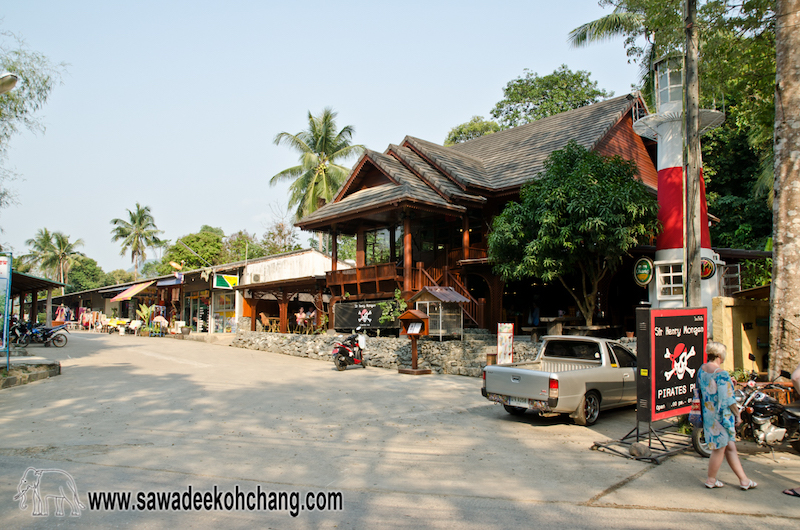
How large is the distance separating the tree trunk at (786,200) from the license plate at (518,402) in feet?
12.8

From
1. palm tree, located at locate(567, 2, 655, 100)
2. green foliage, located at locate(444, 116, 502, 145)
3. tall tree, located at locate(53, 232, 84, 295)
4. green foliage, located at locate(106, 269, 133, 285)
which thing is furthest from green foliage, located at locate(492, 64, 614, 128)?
green foliage, located at locate(106, 269, 133, 285)

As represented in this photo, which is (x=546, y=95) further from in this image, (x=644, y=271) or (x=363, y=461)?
(x=363, y=461)

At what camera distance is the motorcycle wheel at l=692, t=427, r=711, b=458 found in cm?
711

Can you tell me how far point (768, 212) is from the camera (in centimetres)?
2372

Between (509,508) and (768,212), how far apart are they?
24.8 metres

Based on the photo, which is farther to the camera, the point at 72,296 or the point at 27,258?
the point at 27,258

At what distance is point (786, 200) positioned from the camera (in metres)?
8.48

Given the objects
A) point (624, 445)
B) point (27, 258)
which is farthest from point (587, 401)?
point (27, 258)

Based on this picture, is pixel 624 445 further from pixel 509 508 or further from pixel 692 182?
pixel 692 182

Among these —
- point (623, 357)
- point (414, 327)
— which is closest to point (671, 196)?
point (623, 357)

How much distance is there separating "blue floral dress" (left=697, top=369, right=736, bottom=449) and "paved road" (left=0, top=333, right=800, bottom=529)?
1.92 feet

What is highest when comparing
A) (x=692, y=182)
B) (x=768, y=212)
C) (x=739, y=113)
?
(x=739, y=113)

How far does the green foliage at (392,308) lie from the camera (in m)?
18.9

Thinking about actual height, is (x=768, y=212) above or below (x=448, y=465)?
above
